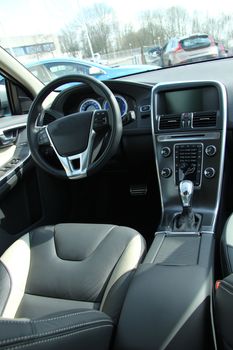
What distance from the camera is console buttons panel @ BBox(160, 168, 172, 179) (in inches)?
82.7

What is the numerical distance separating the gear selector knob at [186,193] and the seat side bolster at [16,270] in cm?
75

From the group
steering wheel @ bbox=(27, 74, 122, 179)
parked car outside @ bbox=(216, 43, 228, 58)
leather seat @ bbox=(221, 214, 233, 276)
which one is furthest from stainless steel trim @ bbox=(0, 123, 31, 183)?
parked car outside @ bbox=(216, 43, 228, 58)

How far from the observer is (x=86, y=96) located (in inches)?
95.4

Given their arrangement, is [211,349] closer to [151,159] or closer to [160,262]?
[160,262]

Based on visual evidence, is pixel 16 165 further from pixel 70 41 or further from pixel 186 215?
pixel 70 41

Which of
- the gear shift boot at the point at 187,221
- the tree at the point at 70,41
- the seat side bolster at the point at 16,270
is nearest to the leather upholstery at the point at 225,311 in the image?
the gear shift boot at the point at 187,221

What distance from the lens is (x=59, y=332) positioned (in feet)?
2.49

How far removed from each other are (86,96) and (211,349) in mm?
1614

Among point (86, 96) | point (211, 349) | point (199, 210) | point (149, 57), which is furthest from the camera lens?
point (149, 57)

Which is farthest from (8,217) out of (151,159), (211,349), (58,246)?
(211,349)

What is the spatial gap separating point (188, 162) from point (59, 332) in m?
1.43

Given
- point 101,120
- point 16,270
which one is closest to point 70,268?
point 16,270

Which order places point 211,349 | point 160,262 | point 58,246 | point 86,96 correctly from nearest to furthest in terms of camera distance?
point 211,349 → point 160,262 → point 58,246 → point 86,96

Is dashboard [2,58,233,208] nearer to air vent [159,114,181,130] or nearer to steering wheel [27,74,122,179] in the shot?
air vent [159,114,181,130]
